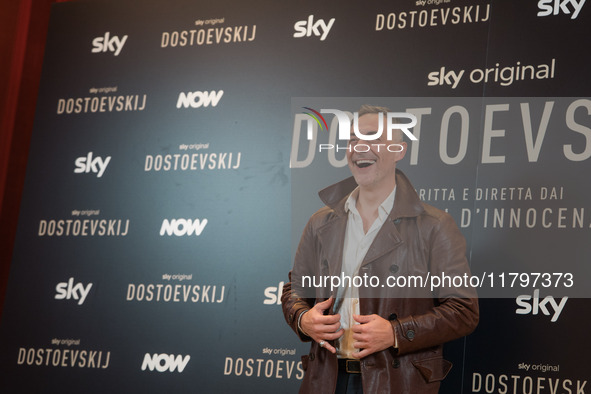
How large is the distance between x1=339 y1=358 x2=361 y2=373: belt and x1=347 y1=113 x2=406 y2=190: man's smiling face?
0.69m

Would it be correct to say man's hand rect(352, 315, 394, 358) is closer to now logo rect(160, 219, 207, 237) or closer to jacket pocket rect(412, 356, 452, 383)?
jacket pocket rect(412, 356, 452, 383)

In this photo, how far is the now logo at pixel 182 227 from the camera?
12.9 feet

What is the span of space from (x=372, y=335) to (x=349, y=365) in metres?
0.19

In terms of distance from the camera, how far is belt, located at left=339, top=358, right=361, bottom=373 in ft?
8.75

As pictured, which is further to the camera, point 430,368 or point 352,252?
point 352,252

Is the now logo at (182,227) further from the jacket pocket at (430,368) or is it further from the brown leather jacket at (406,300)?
the jacket pocket at (430,368)

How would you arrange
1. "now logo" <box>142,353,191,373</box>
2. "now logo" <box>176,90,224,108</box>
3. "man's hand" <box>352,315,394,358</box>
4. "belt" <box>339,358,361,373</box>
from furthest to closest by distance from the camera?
"now logo" <box>176,90,224,108</box>, "now logo" <box>142,353,191,373</box>, "belt" <box>339,358,361,373</box>, "man's hand" <box>352,315,394,358</box>

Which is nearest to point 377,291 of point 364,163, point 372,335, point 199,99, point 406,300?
point 406,300

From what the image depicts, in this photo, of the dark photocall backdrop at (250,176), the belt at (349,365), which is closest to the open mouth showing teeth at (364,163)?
the dark photocall backdrop at (250,176)

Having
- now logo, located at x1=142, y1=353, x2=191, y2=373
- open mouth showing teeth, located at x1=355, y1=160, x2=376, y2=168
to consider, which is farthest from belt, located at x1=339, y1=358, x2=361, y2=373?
now logo, located at x1=142, y1=353, x2=191, y2=373

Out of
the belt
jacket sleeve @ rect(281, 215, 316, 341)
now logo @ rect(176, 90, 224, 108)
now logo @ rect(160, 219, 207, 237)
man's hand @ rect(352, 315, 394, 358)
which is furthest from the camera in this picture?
now logo @ rect(176, 90, 224, 108)

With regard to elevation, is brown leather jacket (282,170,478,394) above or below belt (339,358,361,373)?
above

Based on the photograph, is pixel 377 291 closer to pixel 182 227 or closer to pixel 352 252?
pixel 352 252

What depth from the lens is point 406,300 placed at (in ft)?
8.86
